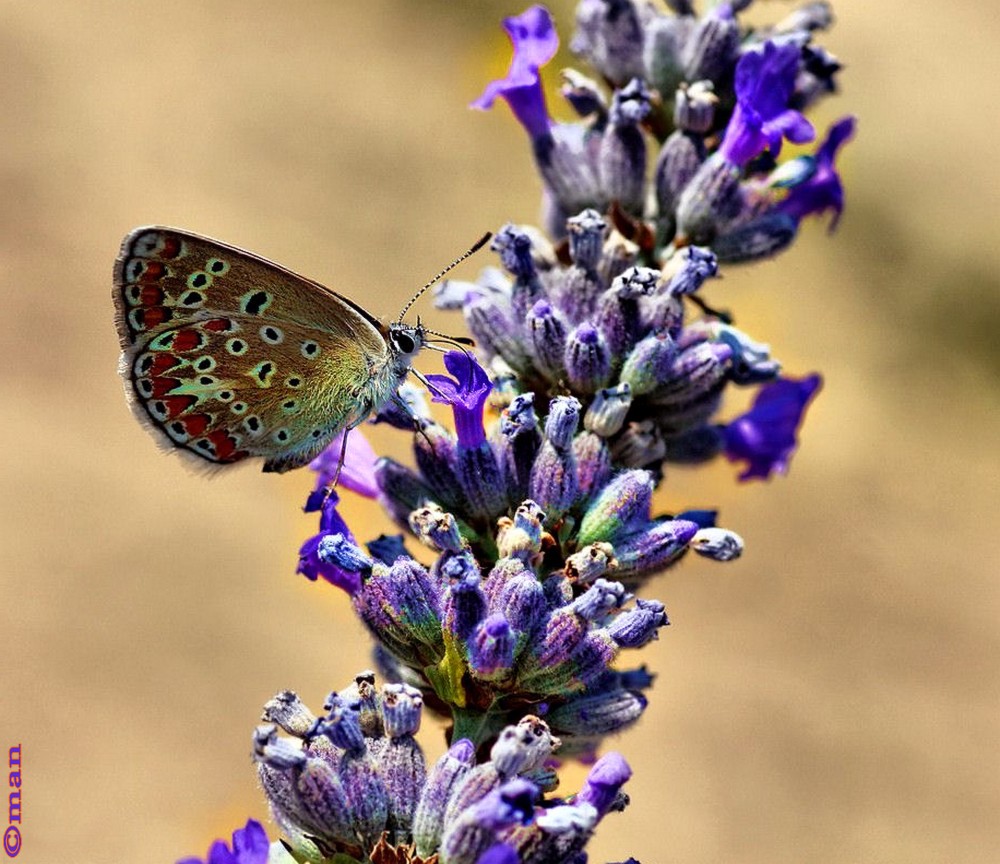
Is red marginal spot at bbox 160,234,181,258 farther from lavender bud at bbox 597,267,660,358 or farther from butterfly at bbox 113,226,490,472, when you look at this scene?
lavender bud at bbox 597,267,660,358

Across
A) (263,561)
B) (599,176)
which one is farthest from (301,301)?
(263,561)

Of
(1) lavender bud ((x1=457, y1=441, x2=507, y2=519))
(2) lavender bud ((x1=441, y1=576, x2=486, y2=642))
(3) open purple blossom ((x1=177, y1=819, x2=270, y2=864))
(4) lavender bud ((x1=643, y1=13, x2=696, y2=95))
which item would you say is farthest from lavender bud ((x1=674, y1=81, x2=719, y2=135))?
(3) open purple blossom ((x1=177, y1=819, x2=270, y2=864))

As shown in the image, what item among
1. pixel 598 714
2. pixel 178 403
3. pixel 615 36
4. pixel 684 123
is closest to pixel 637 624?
pixel 598 714

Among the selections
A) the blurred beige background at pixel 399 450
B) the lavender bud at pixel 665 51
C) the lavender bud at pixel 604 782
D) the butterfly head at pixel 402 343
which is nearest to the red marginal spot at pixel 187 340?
the butterfly head at pixel 402 343

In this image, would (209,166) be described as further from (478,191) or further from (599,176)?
(599,176)

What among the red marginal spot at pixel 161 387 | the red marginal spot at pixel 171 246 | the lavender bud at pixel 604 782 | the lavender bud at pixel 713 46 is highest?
the lavender bud at pixel 713 46

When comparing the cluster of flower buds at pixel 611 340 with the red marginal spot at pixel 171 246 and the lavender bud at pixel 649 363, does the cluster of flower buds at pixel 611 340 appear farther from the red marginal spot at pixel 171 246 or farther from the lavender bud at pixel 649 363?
the red marginal spot at pixel 171 246
